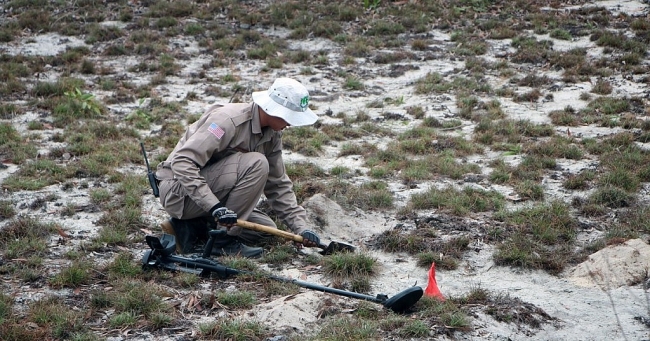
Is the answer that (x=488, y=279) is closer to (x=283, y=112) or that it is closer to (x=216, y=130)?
(x=283, y=112)

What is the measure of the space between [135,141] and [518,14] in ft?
24.2

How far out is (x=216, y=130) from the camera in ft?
20.2

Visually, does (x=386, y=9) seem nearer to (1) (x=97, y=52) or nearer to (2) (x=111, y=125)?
(1) (x=97, y=52)

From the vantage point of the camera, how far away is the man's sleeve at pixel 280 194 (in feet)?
21.8

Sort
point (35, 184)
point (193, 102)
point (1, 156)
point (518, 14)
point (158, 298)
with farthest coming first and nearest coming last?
1. point (518, 14)
2. point (193, 102)
3. point (1, 156)
4. point (35, 184)
5. point (158, 298)

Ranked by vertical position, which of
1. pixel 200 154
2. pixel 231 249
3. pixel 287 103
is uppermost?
pixel 287 103

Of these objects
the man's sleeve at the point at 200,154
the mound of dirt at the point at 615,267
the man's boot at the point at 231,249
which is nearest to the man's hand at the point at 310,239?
the man's boot at the point at 231,249

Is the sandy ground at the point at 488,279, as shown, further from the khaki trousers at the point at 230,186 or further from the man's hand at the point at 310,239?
the khaki trousers at the point at 230,186

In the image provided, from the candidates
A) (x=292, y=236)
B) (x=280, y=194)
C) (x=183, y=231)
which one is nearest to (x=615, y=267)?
(x=292, y=236)

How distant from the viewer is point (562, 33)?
12.6 meters

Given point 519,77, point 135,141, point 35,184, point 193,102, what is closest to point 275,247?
point 35,184

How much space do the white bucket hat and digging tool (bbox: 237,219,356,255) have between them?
31.7 inches

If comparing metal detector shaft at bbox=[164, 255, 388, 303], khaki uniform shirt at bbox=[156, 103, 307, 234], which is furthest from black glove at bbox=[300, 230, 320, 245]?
metal detector shaft at bbox=[164, 255, 388, 303]

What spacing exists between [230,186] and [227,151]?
0.29 m
